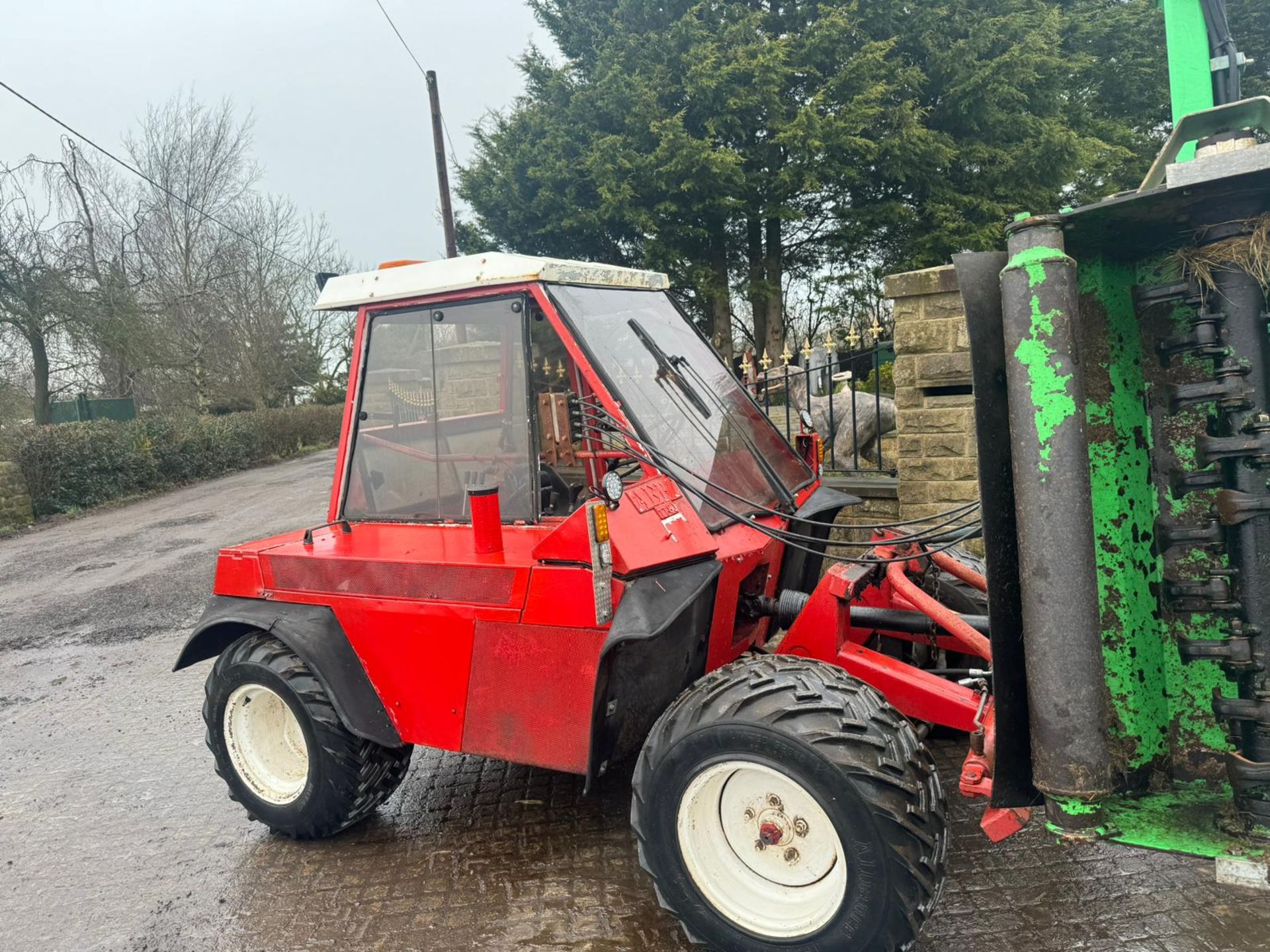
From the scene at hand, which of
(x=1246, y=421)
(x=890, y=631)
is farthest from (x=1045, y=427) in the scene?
(x=890, y=631)

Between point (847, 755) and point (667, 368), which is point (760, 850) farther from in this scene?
point (667, 368)

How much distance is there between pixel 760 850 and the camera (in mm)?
2604

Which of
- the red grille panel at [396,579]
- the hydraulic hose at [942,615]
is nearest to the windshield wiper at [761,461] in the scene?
the hydraulic hose at [942,615]

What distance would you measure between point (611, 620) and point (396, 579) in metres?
0.96

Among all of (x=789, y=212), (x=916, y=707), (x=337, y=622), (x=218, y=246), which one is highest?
(x=218, y=246)

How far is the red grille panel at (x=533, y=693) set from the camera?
2.96m

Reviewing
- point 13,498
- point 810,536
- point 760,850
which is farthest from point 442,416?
point 13,498

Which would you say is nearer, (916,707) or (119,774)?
(916,707)

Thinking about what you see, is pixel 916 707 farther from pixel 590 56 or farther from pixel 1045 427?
pixel 590 56

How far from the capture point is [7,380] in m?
17.2

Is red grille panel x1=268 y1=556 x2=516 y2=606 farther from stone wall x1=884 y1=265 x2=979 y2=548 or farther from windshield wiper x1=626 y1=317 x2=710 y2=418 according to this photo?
stone wall x1=884 y1=265 x2=979 y2=548

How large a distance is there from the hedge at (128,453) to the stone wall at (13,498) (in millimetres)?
281

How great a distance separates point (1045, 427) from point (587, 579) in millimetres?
1430

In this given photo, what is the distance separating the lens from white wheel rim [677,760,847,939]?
251 cm
